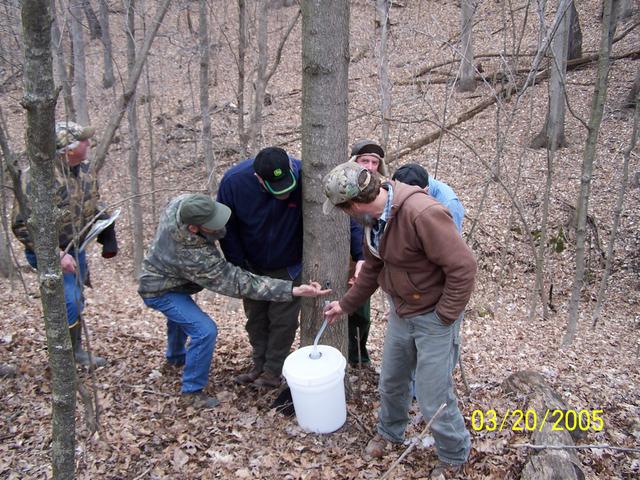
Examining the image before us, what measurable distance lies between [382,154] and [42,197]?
2703 millimetres

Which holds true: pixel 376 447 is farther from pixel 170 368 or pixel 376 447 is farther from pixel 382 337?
pixel 382 337

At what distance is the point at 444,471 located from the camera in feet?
9.82

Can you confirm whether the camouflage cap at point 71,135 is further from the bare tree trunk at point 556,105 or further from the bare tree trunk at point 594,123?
the bare tree trunk at point 556,105

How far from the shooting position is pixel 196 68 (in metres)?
20.4

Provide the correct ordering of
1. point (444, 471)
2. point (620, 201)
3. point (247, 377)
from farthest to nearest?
point (620, 201), point (247, 377), point (444, 471)

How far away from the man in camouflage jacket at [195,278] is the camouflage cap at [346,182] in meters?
0.96

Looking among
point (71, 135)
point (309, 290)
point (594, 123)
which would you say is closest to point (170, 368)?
point (309, 290)

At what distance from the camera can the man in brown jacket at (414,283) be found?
99.4 inches

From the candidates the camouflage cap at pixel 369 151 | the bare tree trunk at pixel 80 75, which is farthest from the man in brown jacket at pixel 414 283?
the bare tree trunk at pixel 80 75

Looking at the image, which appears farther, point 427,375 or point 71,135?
point 71,135

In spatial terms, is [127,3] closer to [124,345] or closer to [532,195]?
[124,345]

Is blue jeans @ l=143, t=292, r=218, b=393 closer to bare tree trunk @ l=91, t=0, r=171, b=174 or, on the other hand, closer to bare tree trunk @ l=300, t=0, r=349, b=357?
bare tree trunk @ l=300, t=0, r=349, b=357

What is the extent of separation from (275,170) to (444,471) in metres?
2.14

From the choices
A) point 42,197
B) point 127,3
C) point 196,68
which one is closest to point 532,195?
point 127,3
